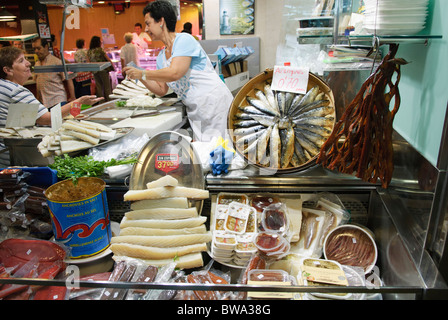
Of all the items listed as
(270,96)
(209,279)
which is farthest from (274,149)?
(209,279)

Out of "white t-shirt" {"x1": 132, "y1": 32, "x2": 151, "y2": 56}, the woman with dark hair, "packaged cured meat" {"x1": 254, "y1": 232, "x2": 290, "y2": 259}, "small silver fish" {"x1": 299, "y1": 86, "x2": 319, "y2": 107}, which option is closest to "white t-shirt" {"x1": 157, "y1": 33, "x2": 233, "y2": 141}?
the woman with dark hair

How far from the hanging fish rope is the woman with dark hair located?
65.0 inches

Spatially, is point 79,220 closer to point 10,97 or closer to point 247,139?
point 247,139

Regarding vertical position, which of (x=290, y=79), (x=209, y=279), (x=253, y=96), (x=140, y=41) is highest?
(x=140, y=41)

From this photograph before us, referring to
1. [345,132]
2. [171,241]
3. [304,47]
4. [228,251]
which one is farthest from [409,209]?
[304,47]

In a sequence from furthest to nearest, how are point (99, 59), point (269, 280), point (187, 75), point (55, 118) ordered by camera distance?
point (99, 59) < point (187, 75) < point (55, 118) < point (269, 280)

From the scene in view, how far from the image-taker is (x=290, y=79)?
2.01 metres

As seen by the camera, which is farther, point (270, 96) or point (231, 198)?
point (270, 96)

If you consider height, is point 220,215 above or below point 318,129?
below

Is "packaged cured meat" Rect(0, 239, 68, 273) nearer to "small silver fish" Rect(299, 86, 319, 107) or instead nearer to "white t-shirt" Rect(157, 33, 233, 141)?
"small silver fish" Rect(299, 86, 319, 107)

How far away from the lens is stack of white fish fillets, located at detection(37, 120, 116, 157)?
83.1 inches

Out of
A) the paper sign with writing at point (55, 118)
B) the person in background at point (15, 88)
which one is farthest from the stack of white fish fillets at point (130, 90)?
the paper sign with writing at point (55, 118)

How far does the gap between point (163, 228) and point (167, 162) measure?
0.40 m

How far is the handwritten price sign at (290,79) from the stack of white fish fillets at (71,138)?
3.81 ft
